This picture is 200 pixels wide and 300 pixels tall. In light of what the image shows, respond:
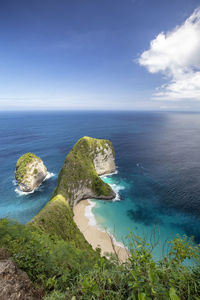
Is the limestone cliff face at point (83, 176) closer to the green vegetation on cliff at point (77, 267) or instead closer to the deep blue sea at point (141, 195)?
the deep blue sea at point (141, 195)

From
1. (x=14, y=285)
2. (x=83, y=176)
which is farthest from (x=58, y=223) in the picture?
Result: (x=83, y=176)

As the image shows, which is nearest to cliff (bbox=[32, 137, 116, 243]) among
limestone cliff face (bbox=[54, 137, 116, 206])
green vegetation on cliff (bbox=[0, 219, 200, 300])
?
limestone cliff face (bbox=[54, 137, 116, 206])

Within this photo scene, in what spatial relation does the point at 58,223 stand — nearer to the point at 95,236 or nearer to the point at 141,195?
the point at 95,236

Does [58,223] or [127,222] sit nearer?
[58,223]

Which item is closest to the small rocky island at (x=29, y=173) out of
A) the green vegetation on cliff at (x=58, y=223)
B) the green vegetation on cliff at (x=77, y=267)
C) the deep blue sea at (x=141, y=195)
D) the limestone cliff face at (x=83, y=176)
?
the deep blue sea at (x=141, y=195)

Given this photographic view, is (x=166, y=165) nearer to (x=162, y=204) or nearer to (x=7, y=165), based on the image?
(x=162, y=204)

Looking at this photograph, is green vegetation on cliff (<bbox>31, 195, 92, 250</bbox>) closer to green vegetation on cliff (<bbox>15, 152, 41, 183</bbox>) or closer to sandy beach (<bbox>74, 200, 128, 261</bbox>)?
sandy beach (<bbox>74, 200, 128, 261</bbox>)
